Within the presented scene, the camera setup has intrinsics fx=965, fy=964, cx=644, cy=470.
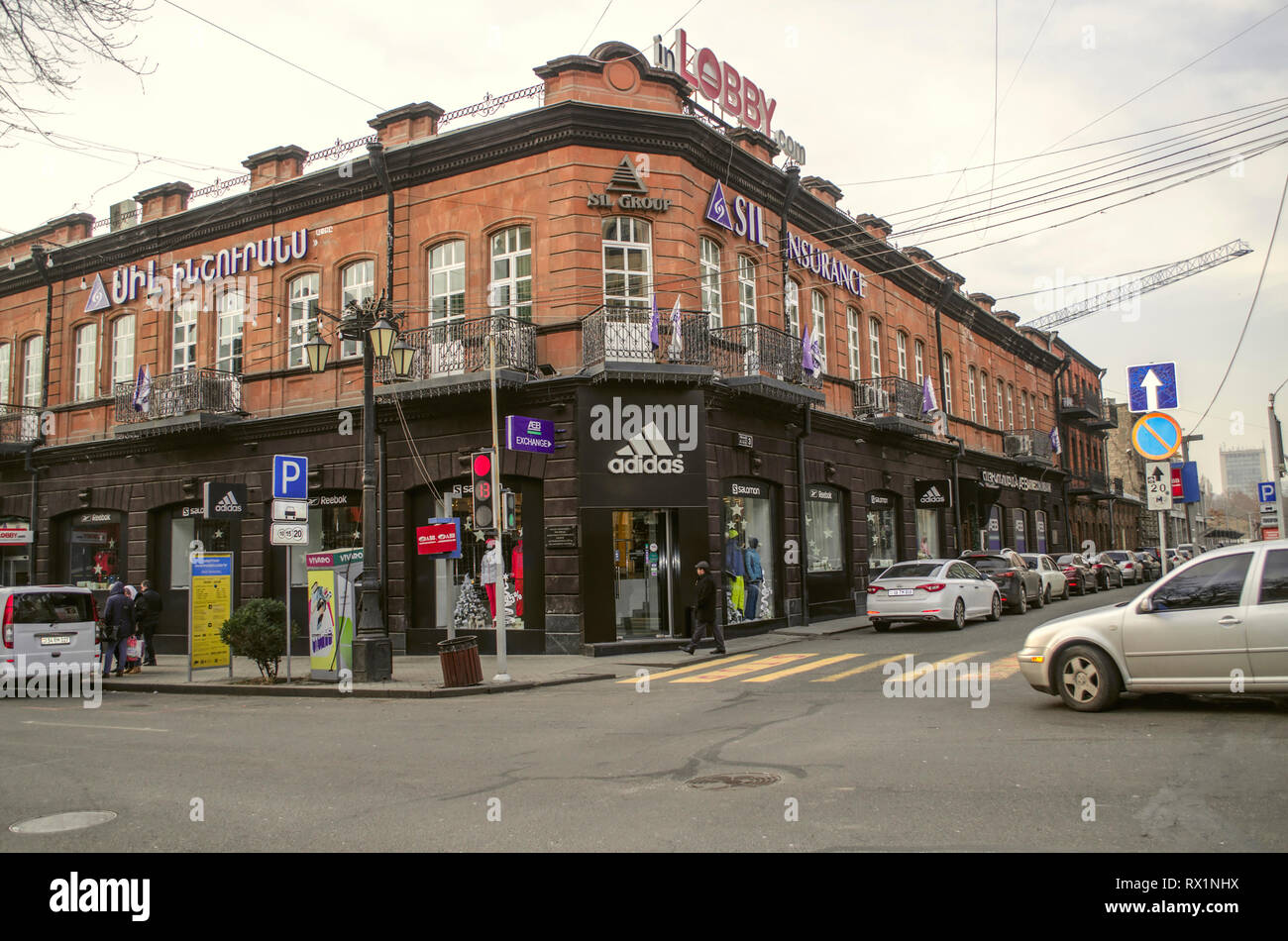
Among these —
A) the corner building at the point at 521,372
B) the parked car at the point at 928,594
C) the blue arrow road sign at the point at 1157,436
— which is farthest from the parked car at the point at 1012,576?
the blue arrow road sign at the point at 1157,436

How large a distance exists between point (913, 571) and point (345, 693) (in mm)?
12459

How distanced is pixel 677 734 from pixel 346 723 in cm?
440

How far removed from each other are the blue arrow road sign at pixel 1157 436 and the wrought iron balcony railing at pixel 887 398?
550 inches

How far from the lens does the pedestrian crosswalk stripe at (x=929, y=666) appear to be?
1305cm

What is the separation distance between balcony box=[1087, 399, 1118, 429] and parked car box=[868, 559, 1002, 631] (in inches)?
1470

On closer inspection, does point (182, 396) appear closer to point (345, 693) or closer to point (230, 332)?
point (230, 332)

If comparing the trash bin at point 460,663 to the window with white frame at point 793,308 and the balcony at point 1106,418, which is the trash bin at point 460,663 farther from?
the balcony at point 1106,418

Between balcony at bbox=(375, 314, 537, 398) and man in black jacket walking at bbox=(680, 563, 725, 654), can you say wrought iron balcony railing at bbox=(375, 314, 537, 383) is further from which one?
man in black jacket walking at bbox=(680, 563, 725, 654)

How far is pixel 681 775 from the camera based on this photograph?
7.66m

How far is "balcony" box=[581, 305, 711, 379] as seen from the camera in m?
18.8

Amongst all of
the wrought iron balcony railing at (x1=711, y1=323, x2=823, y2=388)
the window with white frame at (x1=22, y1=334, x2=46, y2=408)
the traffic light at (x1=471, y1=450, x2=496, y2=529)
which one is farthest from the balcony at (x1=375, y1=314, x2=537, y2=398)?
the window with white frame at (x1=22, y1=334, x2=46, y2=408)

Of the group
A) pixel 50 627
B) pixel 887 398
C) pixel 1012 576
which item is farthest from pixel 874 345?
pixel 50 627

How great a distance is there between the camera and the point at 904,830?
5.64 metres
